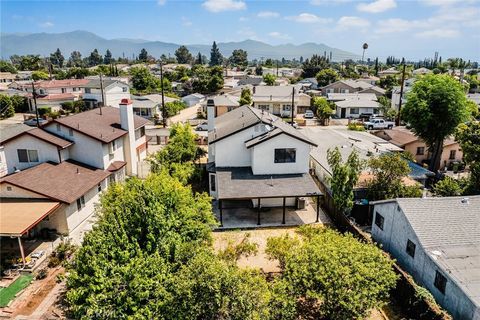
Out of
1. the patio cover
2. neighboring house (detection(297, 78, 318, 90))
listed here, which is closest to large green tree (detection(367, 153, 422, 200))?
A: the patio cover

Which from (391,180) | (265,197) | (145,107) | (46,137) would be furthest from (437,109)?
(145,107)

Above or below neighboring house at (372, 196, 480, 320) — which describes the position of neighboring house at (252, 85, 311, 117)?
above

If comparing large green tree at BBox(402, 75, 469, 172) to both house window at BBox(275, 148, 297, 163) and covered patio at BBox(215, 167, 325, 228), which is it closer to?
covered patio at BBox(215, 167, 325, 228)

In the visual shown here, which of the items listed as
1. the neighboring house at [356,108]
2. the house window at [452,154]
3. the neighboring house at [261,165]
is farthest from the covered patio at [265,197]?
the neighboring house at [356,108]

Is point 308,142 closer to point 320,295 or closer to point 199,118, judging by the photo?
point 320,295

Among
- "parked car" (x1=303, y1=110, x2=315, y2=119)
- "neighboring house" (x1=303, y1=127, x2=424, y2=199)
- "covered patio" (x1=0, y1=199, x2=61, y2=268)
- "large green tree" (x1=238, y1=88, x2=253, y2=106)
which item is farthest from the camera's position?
"parked car" (x1=303, y1=110, x2=315, y2=119)

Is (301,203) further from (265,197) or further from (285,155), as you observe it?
(265,197)

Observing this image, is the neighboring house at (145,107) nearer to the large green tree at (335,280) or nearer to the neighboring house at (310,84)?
the neighboring house at (310,84)
